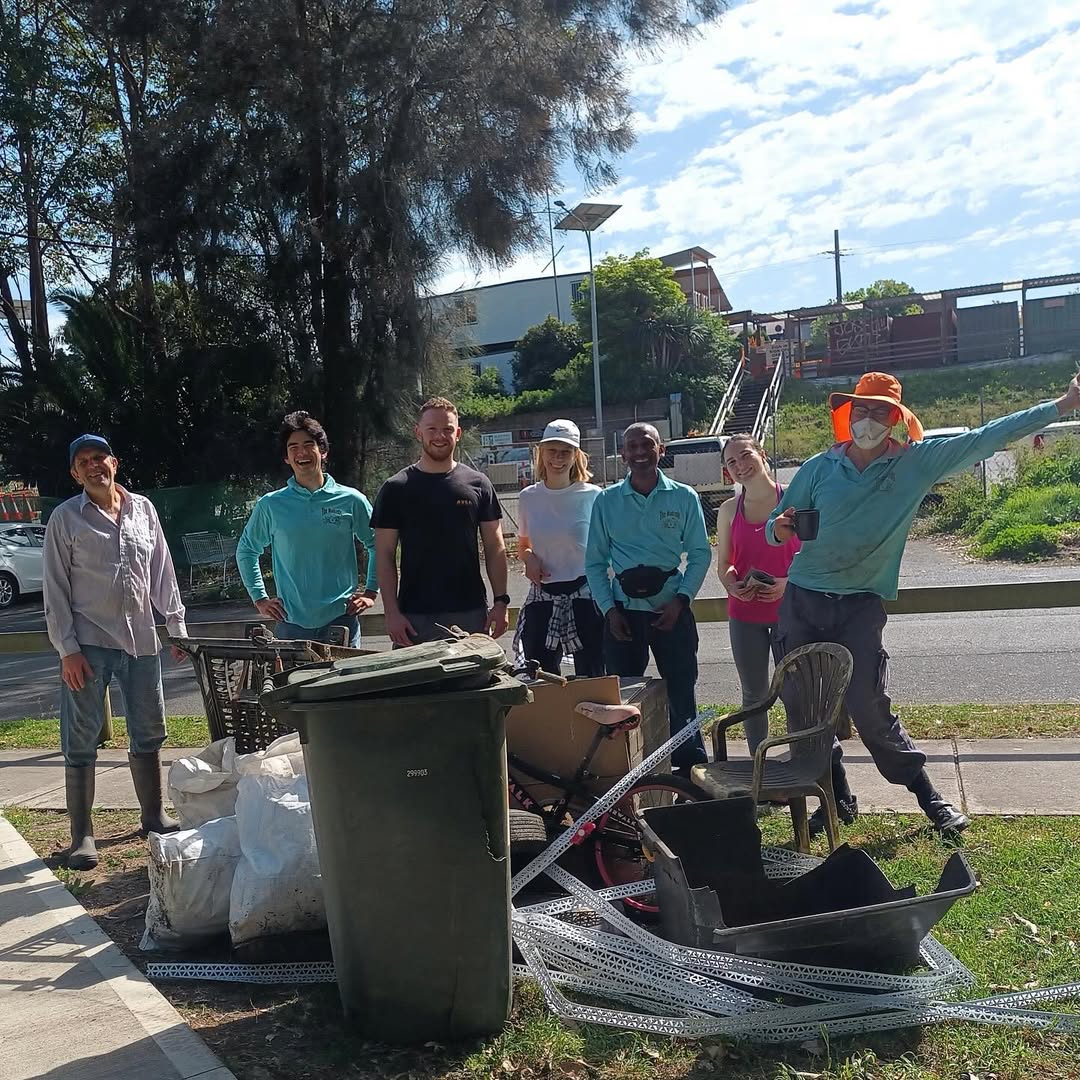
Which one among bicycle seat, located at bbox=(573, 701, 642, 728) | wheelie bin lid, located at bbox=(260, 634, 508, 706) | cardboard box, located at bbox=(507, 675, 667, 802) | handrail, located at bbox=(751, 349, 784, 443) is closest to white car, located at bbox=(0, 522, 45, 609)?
cardboard box, located at bbox=(507, 675, 667, 802)

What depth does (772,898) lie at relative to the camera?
382 centimetres

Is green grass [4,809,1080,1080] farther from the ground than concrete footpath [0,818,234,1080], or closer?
closer

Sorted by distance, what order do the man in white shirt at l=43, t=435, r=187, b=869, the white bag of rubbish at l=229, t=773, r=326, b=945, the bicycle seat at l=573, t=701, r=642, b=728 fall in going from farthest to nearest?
the man in white shirt at l=43, t=435, r=187, b=869 → the bicycle seat at l=573, t=701, r=642, b=728 → the white bag of rubbish at l=229, t=773, r=326, b=945

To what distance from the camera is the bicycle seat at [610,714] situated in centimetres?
430

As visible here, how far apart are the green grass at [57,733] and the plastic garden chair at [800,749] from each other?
422cm

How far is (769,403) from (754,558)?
1756 inches

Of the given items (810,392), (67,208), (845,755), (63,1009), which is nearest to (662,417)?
(810,392)

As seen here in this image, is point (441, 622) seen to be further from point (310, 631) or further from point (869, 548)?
point (869, 548)

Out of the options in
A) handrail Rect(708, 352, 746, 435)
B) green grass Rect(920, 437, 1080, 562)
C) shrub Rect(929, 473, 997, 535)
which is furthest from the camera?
handrail Rect(708, 352, 746, 435)

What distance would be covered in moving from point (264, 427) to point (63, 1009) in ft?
53.4

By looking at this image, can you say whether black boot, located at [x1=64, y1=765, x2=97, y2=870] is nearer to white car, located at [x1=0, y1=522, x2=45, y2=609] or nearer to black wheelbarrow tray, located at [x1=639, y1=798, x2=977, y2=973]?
black wheelbarrow tray, located at [x1=639, y1=798, x2=977, y2=973]

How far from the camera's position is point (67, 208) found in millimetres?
20625

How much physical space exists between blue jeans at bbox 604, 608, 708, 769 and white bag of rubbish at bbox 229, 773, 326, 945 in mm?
1926

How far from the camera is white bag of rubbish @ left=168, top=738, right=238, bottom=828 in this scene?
4.40 m
